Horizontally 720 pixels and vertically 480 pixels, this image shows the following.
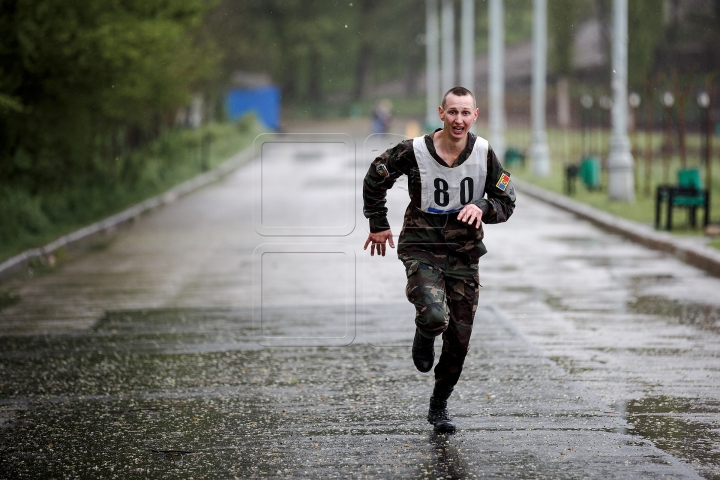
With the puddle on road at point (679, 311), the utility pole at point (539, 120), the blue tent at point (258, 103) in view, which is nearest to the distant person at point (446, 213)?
the puddle on road at point (679, 311)

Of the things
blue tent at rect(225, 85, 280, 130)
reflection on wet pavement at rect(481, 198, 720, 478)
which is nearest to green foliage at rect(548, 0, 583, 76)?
blue tent at rect(225, 85, 280, 130)

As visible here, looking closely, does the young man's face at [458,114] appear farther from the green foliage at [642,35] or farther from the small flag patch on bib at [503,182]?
the green foliage at [642,35]

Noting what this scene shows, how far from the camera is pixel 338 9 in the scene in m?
105

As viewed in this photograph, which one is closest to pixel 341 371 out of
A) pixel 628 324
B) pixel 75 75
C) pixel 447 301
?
pixel 447 301

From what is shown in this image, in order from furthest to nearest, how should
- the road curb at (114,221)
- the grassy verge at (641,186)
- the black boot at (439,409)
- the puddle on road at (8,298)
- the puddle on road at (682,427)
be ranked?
the grassy verge at (641,186) < the road curb at (114,221) < the puddle on road at (8,298) < the black boot at (439,409) < the puddle on road at (682,427)

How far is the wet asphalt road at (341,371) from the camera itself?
6.29 meters

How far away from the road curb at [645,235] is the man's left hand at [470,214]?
8074mm

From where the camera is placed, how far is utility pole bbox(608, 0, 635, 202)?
915 inches

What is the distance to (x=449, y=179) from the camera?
6746mm

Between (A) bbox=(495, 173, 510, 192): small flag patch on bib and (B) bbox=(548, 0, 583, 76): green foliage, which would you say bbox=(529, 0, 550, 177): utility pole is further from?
(B) bbox=(548, 0, 583, 76): green foliage

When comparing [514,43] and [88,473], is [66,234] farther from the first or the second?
[514,43]

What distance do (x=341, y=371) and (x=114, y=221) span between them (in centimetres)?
1301

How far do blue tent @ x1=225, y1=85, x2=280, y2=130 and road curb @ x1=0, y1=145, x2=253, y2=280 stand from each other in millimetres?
34182

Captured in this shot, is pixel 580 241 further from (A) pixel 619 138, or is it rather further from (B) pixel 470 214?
(B) pixel 470 214
